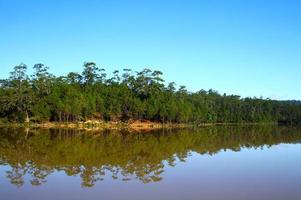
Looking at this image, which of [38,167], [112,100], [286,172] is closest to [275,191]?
[286,172]

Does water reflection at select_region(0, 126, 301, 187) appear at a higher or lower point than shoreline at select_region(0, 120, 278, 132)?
lower

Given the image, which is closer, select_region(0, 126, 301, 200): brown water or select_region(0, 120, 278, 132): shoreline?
select_region(0, 126, 301, 200): brown water

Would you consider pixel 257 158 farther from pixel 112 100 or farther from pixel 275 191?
pixel 112 100

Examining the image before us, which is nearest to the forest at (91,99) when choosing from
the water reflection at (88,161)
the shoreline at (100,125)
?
the shoreline at (100,125)

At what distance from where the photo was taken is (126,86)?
95.2 meters

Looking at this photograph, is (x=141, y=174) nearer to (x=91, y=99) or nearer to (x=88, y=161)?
(x=88, y=161)

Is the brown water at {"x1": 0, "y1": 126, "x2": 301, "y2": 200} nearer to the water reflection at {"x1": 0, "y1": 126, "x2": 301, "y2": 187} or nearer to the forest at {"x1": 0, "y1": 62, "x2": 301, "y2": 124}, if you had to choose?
the water reflection at {"x1": 0, "y1": 126, "x2": 301, "y2": 187}

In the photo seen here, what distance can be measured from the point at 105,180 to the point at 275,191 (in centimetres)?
880

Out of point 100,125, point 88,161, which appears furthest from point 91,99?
point 88,161

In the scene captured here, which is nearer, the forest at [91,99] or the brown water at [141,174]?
the brown water at [141,174]

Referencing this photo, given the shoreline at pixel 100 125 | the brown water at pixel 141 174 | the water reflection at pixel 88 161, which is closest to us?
the brown water at pixel 141 174

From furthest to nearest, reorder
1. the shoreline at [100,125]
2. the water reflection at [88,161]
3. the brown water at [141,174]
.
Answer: the shoreline at [100,125] < the water reflection at [88,161] < the brown water at [141,174]

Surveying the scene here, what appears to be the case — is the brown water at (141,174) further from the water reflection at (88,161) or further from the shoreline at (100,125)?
the shoreline at (100,125)

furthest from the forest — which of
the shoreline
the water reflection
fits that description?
the water reflection
